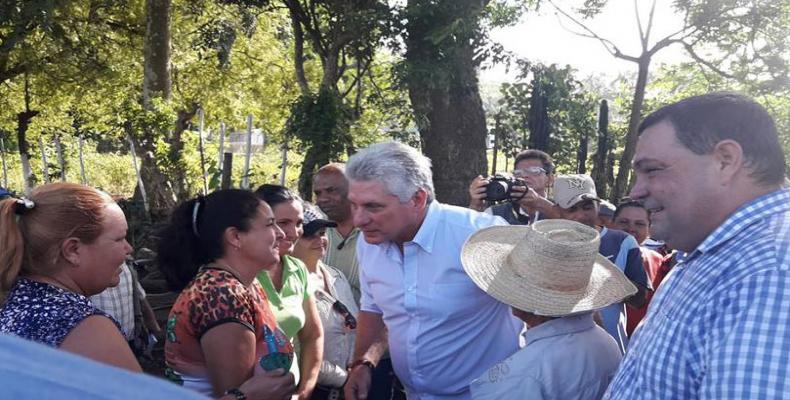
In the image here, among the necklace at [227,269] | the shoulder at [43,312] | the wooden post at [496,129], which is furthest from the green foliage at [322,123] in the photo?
the shoulder at [43,312]

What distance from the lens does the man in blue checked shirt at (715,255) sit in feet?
4.16

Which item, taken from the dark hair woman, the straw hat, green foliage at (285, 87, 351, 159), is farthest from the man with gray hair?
green foliage at (285, 87, 351, 159)

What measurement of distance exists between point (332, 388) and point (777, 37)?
11521 mm

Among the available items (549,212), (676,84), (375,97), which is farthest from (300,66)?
(676,84)

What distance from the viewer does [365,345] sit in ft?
10.5

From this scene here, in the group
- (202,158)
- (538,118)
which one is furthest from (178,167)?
(538,118)

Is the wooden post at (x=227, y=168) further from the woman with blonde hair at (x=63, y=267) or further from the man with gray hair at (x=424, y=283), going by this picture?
the woman with blonde hair at (x=63, y=267)

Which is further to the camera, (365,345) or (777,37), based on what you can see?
(777,37)

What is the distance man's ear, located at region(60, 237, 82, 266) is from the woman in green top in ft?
3.36

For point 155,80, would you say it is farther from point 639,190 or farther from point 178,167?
point 639,190

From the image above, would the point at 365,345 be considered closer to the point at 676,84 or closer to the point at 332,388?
the point at 332,388

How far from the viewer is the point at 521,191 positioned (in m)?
3.87

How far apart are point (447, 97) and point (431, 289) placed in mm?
5540

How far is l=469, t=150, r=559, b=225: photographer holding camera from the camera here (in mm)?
3816
